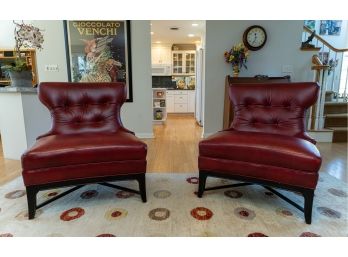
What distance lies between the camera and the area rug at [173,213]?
1508 millimetres

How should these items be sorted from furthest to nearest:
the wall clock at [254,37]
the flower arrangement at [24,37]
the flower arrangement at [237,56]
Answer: the wall clock at [254,37] < the flower arrangement at [237,56] < the flower arrangement at [24,37]

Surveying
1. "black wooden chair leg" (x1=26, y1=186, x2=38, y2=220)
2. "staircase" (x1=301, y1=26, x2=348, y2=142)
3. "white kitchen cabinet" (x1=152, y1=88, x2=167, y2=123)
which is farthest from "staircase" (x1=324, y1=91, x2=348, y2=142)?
"black wooden chair leg" (x1=26, y1=186, x2=38, y2=220)

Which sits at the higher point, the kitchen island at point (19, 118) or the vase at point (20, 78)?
the vase at point (20, 78)

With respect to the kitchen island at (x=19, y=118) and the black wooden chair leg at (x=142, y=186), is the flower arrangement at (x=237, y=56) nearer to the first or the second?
the black wooden chair leg at (x=142, y=186)

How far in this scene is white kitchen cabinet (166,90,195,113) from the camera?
727 centimetres

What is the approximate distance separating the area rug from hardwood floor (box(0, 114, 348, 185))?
1.34 feet

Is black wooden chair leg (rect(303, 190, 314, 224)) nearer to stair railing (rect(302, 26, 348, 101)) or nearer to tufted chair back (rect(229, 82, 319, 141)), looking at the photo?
tufted chair back (rect(229, 82, 319, 141))

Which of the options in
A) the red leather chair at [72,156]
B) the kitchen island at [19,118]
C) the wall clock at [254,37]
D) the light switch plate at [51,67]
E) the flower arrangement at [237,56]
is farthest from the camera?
the light switch plate at [51,67]

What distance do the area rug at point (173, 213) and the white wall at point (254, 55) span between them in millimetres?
2145

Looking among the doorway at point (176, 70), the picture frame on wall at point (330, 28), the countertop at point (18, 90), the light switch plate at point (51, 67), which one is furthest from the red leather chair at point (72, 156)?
the picture frame on wall at point (330, 28)

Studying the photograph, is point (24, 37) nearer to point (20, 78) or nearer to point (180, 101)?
point (20, 78)

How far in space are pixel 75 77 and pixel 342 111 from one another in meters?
4.68

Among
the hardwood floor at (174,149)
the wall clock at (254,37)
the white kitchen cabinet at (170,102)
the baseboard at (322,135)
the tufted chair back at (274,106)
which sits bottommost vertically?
the hardwood floor at (174,149)
